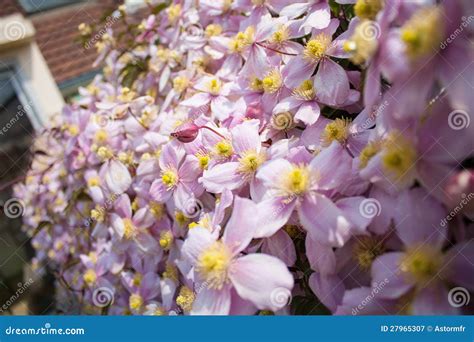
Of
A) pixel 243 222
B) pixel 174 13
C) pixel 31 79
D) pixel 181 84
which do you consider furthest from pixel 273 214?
pixel 31 79

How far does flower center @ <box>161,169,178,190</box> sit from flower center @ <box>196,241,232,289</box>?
0.67ft

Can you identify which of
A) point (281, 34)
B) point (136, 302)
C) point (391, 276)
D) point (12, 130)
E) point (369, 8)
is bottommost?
point (12, 130)

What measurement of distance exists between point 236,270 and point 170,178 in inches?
9.9

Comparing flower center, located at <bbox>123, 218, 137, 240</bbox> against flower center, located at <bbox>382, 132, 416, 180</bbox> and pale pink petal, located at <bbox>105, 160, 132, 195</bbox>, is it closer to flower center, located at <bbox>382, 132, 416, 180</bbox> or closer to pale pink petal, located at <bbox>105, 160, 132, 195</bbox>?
pale pink petal, located at <bbox>105, 160, 132, 195</bbox>

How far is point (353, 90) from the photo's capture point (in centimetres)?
65

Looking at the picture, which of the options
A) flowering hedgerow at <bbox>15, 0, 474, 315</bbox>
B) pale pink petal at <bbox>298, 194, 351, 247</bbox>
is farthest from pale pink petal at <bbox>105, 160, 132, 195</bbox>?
pale pink petal at <bbox>298, 194, 351, 247</bbox>

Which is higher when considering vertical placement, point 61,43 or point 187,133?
point 187,133

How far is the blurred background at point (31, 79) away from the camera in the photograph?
1.53 m

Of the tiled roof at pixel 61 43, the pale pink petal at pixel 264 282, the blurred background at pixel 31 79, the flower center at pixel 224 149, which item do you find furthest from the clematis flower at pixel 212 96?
the tiled roof at pixel 61 43

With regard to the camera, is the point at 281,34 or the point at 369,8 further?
the point at 281,34

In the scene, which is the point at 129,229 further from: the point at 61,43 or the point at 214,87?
the point at 61,43

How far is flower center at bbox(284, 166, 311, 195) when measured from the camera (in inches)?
21.3

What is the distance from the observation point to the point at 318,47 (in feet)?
2.18

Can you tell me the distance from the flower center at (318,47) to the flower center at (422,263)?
1.04 ft
